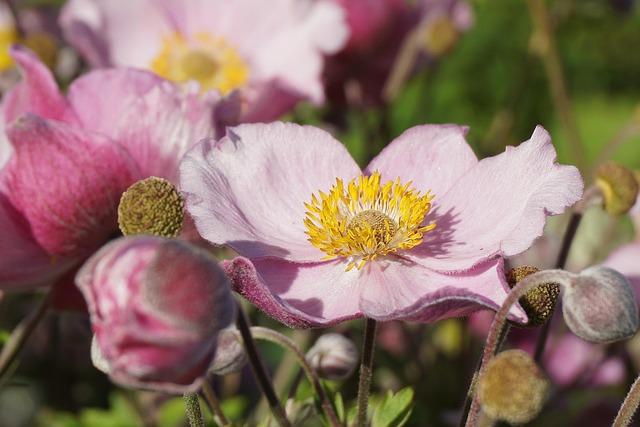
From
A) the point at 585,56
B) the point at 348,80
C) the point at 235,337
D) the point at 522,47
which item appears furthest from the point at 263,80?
the point at 585,56

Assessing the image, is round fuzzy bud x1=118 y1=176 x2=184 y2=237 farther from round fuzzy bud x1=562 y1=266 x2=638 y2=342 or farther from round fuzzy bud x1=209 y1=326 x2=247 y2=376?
round fuzzy bud x1=562 y1=266 x2=638 y2=342

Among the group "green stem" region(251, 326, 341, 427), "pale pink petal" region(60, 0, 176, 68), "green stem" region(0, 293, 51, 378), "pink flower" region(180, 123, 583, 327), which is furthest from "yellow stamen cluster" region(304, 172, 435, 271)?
"pale pink petal" region(60, 0, 176, 68)

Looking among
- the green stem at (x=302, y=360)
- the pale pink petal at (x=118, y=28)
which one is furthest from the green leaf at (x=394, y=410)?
the pale pink petal at (x=118, y=28)

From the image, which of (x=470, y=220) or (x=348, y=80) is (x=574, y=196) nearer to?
(x=470, y=220)

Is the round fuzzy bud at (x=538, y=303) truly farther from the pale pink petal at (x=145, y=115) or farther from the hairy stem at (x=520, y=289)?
the pale pink petal at (x=145, y=115)

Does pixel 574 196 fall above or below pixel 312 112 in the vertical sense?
above
